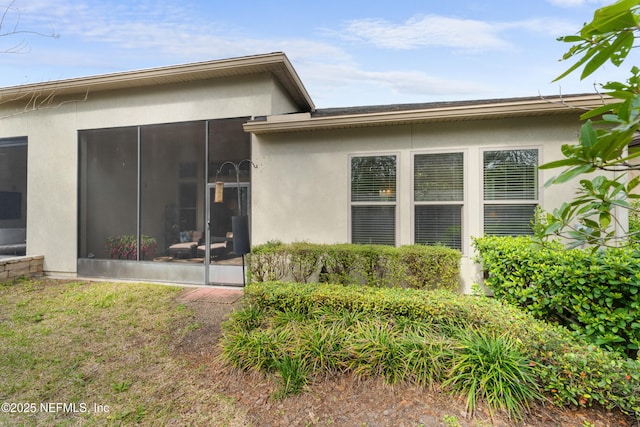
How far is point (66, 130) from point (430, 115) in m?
8.36

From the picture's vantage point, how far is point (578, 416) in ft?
7.73

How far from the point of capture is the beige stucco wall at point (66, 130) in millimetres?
6402

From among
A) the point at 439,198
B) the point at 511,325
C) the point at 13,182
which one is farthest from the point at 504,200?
the point at 13,182

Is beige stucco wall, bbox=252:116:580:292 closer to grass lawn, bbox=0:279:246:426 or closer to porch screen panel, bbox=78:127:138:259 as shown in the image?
grass lawn, bbox=0:279:246:426

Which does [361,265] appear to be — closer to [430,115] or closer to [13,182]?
[430,115]

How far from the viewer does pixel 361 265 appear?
15.2 feet

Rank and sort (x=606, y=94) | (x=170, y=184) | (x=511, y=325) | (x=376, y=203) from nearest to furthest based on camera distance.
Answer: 1. (x=606, y=94)
2. (x=511, y=325)
3. (x=376, y=203)
4. (x=170, y=184)

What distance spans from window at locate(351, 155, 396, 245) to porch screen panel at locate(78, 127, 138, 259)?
515 cm

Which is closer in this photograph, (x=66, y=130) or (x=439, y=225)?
(x=439, y=225)

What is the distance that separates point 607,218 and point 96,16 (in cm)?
875

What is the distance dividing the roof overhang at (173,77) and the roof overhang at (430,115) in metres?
1.10

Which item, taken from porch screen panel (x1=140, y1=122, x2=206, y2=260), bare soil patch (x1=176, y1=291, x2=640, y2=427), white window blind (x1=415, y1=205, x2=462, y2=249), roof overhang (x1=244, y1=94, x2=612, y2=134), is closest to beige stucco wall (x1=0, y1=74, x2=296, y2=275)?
porch screen panel (x1=140, y1=122, x2=206, y2=260)

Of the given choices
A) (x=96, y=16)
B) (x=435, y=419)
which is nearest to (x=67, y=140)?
(x=96, y=16)

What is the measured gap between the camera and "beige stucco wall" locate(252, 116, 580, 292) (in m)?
4.71
